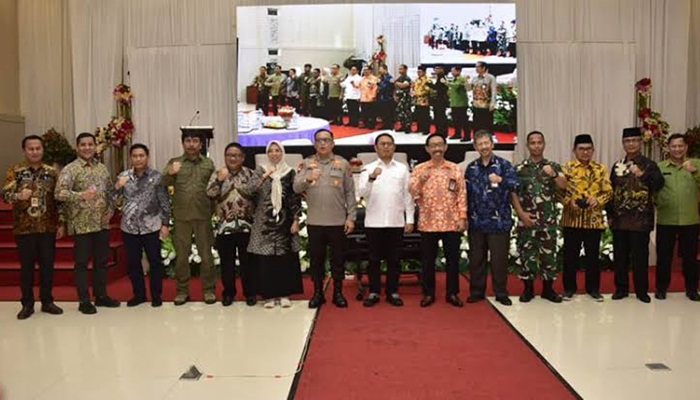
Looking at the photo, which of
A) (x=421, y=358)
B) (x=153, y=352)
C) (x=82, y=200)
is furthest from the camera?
(x=82, y=200)

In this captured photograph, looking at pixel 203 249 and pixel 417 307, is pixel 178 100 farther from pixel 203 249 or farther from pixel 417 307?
pixel 417 307

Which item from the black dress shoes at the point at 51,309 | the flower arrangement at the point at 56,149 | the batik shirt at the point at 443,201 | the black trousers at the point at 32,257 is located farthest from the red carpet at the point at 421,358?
the flower arrangement at the point at 56,149

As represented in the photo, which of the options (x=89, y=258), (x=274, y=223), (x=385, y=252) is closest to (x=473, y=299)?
(x=385, y=252)

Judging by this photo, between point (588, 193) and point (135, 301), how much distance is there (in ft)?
12.9

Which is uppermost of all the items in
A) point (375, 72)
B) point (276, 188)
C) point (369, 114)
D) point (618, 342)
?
point (375, 72)

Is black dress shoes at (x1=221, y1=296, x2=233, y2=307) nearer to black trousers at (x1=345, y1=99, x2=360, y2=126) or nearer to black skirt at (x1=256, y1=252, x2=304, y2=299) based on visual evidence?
black skirt at (x1=256, y1=252, x2=304, y2=299)

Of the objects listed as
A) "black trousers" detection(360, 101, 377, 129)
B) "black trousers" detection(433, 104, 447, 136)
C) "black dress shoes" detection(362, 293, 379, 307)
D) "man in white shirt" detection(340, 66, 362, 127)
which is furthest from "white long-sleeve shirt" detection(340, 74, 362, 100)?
"black dress shoes" detection(362, 293, 379, 307)

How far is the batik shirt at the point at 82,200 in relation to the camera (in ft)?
16.0

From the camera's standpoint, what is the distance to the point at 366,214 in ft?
16.5

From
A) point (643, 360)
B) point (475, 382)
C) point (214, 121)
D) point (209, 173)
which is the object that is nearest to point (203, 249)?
point (209, 173)

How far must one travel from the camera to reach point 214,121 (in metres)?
9.40

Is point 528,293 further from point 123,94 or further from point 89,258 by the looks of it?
point 123,94

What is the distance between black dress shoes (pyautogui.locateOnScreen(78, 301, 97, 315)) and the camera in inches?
Result: 193

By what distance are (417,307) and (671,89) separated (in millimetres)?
6541
